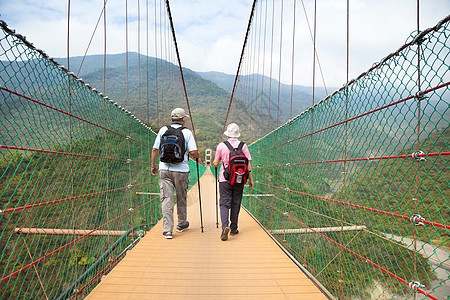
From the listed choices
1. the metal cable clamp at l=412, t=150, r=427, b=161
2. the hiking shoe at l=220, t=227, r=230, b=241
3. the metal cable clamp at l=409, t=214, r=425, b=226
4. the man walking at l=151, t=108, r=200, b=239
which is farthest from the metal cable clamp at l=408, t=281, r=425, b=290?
the man walking at l=151, t=108, r=200, b=239

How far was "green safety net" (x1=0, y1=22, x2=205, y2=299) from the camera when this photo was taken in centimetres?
125

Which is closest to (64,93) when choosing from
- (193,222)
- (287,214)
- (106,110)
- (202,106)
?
(106,110)

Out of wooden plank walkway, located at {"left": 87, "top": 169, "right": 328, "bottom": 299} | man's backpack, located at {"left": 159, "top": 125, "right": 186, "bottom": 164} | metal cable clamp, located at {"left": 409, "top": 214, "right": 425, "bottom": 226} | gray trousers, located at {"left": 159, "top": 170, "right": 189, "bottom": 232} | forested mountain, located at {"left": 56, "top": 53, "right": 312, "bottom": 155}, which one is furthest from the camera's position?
forested mountain, located at {"left": 56, "top": 53, "right": 312, "bottom": 155}

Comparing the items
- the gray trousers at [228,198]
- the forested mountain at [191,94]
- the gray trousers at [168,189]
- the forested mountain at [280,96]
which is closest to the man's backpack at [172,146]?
the gray trousers at [168,189]

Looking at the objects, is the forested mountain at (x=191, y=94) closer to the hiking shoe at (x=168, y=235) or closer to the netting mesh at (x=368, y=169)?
the hiking shoe at (x=168, y=235)

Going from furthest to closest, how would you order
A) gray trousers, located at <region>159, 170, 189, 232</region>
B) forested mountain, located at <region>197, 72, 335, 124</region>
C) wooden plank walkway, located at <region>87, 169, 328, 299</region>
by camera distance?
forested mountain, located at <region>197, 72, 335, 124</region> < gray trousers, located at <region>159, 170, 189, 232</region> < wooden plank walkway, located at <region>87, 169, 328, 299</region>

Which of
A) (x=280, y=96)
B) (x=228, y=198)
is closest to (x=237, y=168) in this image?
(x=228, y=198)

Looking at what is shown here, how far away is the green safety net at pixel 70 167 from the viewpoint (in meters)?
1.25

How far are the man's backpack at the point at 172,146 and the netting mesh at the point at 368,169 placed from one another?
1.03m

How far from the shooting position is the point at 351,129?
1700mm

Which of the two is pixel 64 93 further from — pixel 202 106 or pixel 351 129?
pixel 202 106

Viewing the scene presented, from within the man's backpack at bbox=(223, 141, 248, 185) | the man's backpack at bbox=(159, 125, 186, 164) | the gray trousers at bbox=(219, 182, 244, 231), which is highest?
the man's backpack at bbox=(159, 125, 186, 164)

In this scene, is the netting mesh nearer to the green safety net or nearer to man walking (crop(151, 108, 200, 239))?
man walking (crop(151, 108, 200, 239))

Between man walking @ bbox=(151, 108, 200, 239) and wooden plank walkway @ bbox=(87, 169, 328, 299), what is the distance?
1.03 ft
